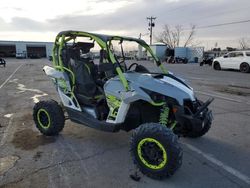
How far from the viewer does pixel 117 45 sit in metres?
5.28

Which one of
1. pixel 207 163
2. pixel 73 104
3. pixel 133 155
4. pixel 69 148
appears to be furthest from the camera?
pixel 73 104

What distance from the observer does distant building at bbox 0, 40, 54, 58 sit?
8722cm

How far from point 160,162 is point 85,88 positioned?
206 cm

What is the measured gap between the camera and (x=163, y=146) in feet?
12.0

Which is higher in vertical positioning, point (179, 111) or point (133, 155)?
point (179, 111)

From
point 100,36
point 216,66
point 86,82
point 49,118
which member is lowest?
point 49,118

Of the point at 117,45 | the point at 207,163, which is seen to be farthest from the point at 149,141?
the point at 117,45

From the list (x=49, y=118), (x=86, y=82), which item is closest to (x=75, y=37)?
(x=86, y=82)

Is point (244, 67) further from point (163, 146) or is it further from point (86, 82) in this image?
point (163, 146)

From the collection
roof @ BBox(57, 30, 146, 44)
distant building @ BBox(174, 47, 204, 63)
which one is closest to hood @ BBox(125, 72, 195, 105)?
roof @ BBox(57, 30, 146, 44)

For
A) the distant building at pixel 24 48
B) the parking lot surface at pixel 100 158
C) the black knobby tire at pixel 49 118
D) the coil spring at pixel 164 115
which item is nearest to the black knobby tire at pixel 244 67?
the parking lot surface at pixel 100 158

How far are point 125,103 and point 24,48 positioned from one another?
9219 centimetres

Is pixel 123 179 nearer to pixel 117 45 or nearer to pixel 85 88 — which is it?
pixel 85 88

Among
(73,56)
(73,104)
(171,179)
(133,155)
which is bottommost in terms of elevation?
(171,179)
